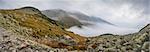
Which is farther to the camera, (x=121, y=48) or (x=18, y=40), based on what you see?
(x=18, y=40)

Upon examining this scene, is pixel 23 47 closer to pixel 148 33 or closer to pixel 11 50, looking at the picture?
pixel 11 50

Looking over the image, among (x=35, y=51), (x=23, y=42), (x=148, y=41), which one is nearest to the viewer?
(x=148, y=41)

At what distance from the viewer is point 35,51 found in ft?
158

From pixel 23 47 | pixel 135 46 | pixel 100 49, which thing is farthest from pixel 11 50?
pixel 135 46

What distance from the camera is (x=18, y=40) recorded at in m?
55.7

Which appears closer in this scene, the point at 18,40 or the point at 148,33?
the point at 148,33

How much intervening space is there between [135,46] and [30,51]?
1811cm

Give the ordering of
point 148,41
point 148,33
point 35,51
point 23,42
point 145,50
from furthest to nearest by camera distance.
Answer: point 23,42
point 35,51
point 148,33
point 148,41
point 145,50

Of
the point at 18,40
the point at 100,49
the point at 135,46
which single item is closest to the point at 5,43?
the point at 18,40

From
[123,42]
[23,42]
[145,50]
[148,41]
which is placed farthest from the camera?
[23,42]

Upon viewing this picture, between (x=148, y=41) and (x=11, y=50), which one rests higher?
(x=148, y=41)

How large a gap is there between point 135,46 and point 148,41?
2.00 meters

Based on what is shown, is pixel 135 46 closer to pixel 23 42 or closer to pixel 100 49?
pixel 100 49

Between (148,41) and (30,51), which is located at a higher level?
(148,41)
